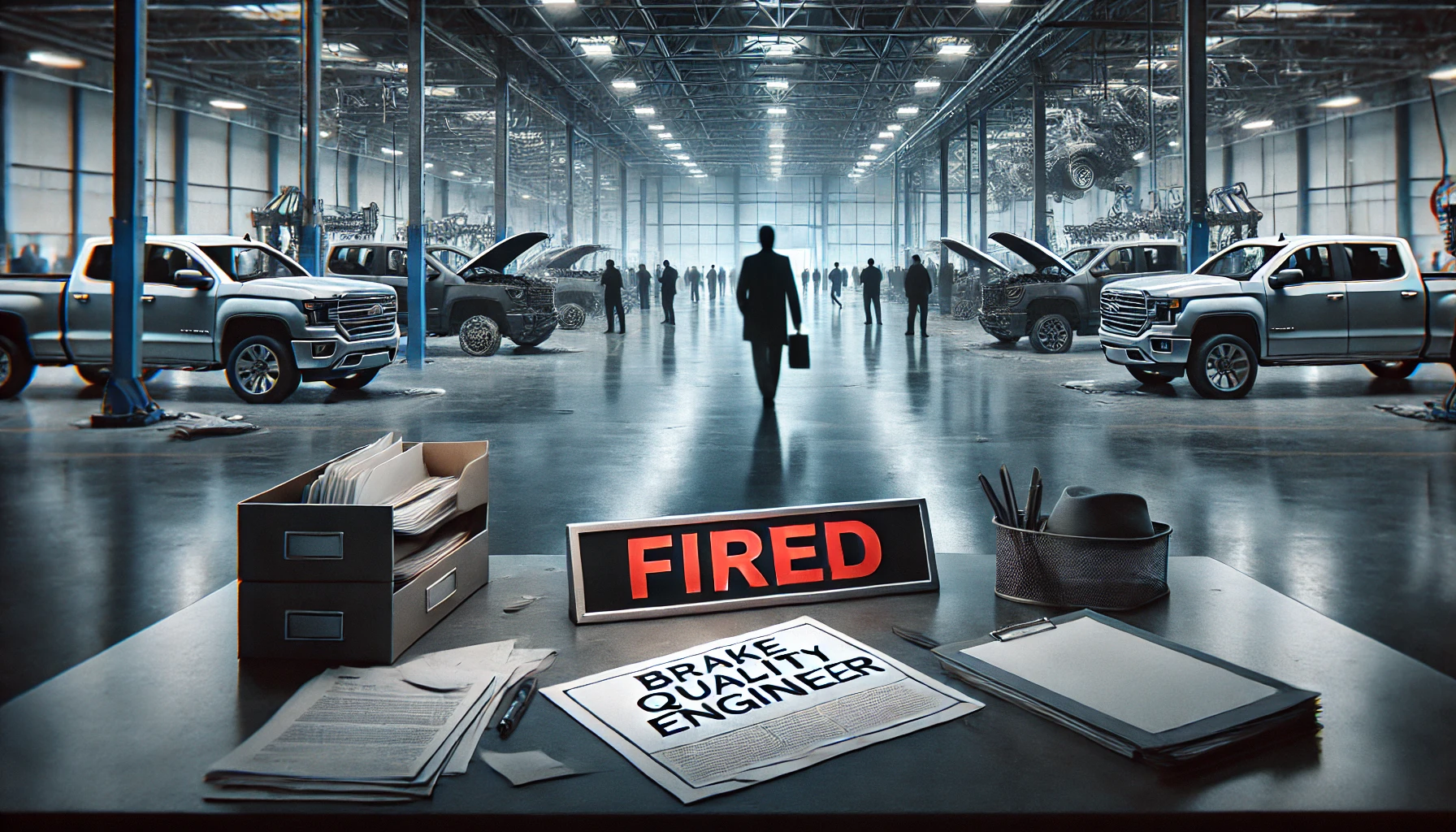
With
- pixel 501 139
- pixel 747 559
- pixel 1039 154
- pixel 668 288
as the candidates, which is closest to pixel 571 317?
pixel 668 288

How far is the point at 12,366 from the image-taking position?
12.6 meters

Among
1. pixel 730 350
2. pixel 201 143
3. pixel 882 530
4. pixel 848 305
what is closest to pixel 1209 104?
pixel 848 305

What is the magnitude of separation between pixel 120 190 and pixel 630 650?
1077cm

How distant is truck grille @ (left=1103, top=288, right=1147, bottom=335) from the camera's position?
523 inches

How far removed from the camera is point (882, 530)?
100.0 inches

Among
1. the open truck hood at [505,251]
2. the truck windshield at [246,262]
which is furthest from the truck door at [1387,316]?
the truck windshield at [246,262]

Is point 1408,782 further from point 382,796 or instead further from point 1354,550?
point 1354,550

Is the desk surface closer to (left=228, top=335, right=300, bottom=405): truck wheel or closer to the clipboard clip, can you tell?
the clipboard clip

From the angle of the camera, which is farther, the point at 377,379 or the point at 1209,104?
the point at 1209,104

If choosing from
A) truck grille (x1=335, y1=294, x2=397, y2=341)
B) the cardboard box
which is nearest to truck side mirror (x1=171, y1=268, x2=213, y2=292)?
truck grille (x1=335, y1=294, x2=397, y2=341)

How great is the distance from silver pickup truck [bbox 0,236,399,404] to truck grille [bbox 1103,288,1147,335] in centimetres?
993

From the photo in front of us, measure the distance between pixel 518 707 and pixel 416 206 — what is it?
55.2 ft

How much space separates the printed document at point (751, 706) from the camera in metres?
1.64

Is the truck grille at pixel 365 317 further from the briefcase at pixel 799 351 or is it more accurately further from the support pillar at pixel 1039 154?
the support pillar at pixel 1039 154
